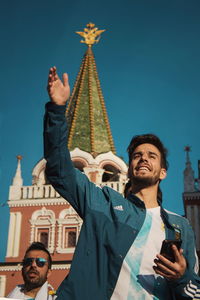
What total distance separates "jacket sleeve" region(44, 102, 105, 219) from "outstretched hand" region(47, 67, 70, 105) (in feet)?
0.15

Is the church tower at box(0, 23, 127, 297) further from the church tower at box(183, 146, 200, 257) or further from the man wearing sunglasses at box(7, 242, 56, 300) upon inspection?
the man wearing sunglasses at box(7, 242, 56, 300)

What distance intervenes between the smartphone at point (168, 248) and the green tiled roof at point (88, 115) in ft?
75.1

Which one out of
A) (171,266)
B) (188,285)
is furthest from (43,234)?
(171,266)

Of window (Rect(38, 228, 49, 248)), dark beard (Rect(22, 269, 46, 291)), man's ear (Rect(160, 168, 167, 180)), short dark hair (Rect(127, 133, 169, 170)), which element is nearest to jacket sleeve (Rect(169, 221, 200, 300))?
man's ear (Rect(160, 168, 167, 180))

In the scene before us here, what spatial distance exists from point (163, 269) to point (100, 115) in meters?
26.6

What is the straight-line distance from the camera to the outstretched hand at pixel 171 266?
116 inches

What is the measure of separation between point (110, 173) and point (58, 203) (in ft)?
10.8

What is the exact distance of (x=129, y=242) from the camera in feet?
10.3

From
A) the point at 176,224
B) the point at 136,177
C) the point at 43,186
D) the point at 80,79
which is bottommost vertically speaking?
the point at 176,224

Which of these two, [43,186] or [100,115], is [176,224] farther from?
[100,115]

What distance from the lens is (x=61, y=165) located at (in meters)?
3.17

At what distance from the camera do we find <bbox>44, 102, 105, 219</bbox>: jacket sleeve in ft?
10.3

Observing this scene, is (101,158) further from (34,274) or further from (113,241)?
(113,241)

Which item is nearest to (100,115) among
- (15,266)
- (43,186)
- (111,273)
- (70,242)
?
(43,186)
